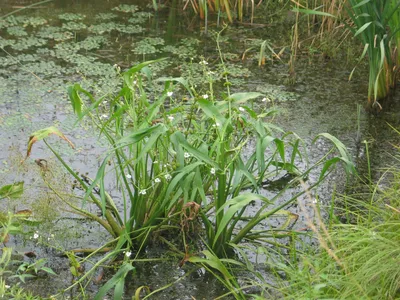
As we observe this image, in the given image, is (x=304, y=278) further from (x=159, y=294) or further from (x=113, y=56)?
(x=113, y=56)

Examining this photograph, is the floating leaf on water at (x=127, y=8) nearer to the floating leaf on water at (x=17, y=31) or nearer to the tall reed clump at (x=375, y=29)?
the floating leaf on water at (x=17, y=31)

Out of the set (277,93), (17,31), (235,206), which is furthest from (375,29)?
(17,31)

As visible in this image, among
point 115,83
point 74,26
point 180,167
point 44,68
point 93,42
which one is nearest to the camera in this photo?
point 180,167

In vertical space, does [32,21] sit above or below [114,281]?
above

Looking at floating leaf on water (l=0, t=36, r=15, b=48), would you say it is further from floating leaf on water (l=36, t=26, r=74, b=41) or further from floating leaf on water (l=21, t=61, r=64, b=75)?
floating leaf on water (l=21, t=61, r=64, b=75)

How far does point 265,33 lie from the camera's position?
5086 millimetres

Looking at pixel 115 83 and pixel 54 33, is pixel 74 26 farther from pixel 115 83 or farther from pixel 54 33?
pixel 115 83

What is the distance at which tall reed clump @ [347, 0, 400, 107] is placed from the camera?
374 cm

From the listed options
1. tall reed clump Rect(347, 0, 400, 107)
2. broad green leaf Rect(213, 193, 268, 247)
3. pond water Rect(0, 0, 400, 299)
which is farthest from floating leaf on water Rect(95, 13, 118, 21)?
broad green leaf Rect(213, 193, 268, 247)

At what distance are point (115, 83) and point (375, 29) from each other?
1448 millimetres

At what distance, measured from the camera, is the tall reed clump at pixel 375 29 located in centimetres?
374

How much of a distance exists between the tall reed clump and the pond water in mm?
242

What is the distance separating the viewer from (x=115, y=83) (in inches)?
160

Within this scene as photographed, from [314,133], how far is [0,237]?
1780 millimetres
